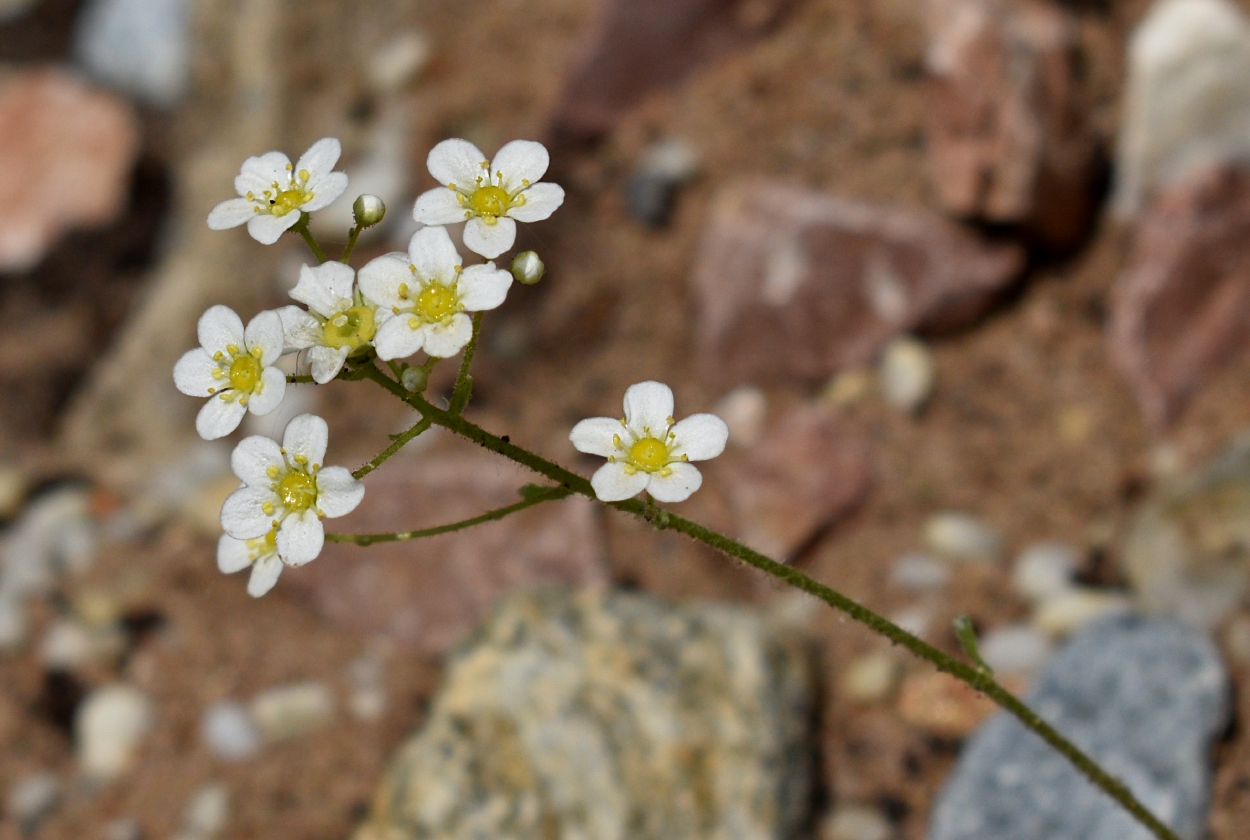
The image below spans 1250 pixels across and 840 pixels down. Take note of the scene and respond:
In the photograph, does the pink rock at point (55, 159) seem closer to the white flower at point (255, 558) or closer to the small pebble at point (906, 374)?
the small pebble at point (906, 374)

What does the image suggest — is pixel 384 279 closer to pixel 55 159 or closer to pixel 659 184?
pixel 659 184

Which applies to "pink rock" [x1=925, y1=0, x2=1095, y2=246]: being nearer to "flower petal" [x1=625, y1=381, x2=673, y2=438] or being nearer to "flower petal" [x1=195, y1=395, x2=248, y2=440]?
"flower petal" [x1=625, y1=381, x2=673, y2=438]

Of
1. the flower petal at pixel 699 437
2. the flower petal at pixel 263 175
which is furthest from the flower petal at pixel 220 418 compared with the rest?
the flower petal at pixel 699 437

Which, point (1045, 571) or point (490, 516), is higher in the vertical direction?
point (1045, 571)

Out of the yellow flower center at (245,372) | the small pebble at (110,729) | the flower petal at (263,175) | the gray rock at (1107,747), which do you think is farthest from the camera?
the small pebble at (110,729)

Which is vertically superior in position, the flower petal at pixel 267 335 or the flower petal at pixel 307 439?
the flower petal at pixel 267 335

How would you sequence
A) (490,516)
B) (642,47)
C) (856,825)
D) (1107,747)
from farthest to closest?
(642,47) → (856,825) → (1107,747) → (490,516)

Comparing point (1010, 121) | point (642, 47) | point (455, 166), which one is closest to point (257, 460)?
point (455, 166)
